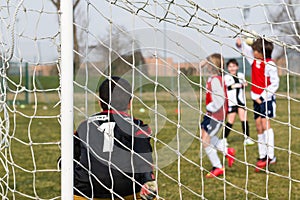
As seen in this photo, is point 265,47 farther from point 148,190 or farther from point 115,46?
point 148,190

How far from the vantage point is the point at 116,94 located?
3.47m

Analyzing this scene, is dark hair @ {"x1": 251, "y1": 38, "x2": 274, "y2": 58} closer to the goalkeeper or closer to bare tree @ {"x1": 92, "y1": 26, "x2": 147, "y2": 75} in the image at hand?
bare tree @ {"x1": 92, "y1": 26, "x2": 147, "y2": 75}

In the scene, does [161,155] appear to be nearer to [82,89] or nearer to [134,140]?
[134,140]

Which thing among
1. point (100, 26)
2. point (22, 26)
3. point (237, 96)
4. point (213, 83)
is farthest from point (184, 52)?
point (237, 96)

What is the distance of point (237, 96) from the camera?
323 inches

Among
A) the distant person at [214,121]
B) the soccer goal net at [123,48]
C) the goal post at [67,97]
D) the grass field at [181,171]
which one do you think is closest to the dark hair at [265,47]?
the distant person at [214,121]

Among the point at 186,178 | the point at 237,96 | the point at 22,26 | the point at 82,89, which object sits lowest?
the point at 186,178

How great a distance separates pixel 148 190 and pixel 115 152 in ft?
0.90

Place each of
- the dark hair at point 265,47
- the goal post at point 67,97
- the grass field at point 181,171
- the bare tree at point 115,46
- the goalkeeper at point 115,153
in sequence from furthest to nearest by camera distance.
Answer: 1. the dark hair at point 265,47
2. the grass field at point 181,171
3. the goalkeeper at point 115,153
4. the bare tree at point 115,46
5. the goal post at point 67,97

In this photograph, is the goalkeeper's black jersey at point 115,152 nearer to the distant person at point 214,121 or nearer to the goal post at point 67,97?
the goal post at point 67,97

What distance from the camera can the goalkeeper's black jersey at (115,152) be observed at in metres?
3.39

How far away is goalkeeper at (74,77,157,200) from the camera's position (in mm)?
3381

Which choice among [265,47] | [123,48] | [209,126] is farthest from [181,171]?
[123,48]

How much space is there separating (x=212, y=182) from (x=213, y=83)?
97 cm
